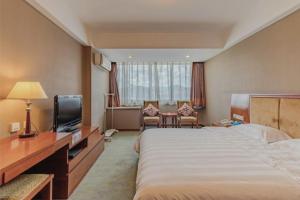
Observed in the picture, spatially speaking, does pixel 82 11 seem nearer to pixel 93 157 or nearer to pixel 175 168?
pixel 93 157

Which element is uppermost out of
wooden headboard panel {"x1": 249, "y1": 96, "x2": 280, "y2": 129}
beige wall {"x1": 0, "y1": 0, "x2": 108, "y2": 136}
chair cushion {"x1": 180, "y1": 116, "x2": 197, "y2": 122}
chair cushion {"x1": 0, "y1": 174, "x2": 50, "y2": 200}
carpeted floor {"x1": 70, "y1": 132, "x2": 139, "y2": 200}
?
beige wall {"x1": 0, "y1": 0, "x2": 108, "y2": 136}

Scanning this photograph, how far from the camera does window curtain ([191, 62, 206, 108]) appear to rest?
7625 mm

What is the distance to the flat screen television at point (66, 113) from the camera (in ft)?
9.91

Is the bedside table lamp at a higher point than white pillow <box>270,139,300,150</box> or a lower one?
higher

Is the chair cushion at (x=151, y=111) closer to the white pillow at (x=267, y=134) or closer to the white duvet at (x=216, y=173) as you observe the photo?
the white pillow at (x=267, y=134)

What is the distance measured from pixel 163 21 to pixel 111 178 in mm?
3228

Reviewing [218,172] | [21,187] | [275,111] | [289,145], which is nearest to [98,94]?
[275,111]

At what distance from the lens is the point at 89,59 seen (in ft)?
16.7

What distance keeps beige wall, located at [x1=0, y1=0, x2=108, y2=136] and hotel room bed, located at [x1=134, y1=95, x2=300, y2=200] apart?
165 cm

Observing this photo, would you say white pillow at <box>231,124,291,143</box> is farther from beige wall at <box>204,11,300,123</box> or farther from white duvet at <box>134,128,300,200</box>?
beige wall at <box>204,11,300,123</box>

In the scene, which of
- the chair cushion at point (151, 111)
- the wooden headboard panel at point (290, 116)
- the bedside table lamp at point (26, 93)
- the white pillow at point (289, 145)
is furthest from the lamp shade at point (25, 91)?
the chair cushion at point (151, 111)

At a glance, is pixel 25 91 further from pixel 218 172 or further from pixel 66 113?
pixel 218 172

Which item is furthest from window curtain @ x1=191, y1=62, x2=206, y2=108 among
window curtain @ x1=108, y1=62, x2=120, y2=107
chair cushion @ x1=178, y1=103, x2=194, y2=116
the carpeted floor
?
the carpeted floor

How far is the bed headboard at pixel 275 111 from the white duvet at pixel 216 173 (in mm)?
695
